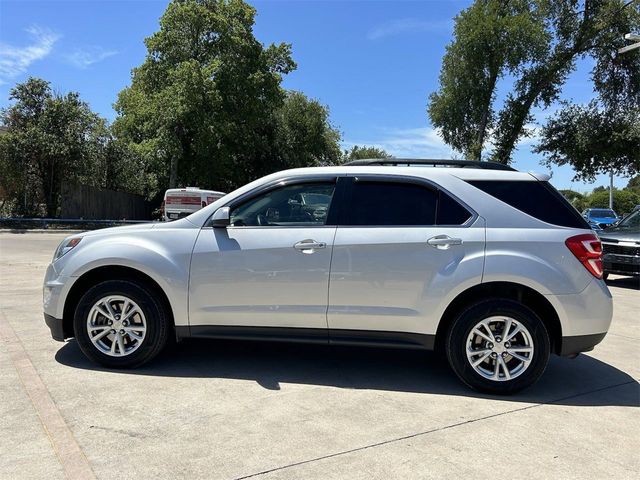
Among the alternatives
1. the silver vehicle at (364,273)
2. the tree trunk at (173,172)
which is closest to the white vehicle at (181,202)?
the tree trunk at (173,172)

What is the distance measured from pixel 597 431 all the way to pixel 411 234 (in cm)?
196

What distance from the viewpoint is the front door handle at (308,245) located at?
444cm

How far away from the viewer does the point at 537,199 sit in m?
4.50

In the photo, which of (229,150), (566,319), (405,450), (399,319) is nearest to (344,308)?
(399,319)

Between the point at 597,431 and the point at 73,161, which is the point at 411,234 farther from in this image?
the point at 73,161

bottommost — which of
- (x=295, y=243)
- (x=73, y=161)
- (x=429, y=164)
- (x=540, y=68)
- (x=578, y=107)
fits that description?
(x=295, y=243)

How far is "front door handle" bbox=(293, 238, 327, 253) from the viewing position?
444 centimetres

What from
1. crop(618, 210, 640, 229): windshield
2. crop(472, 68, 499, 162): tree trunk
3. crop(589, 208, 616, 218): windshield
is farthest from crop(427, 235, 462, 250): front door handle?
crop(589, 208, 616, 218): windshield

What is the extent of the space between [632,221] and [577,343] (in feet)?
31.4

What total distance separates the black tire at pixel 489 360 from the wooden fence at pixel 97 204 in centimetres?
2739

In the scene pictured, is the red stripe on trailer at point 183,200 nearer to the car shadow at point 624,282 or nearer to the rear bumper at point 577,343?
the car shadow at point 624,282

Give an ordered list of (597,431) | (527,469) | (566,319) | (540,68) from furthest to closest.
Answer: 1. (540,68)
2. (566,319)
3. (597,431)
4. (527,469)

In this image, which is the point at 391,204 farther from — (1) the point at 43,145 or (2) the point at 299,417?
(1) the point at 43,145

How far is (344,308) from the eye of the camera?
14.5 ft
